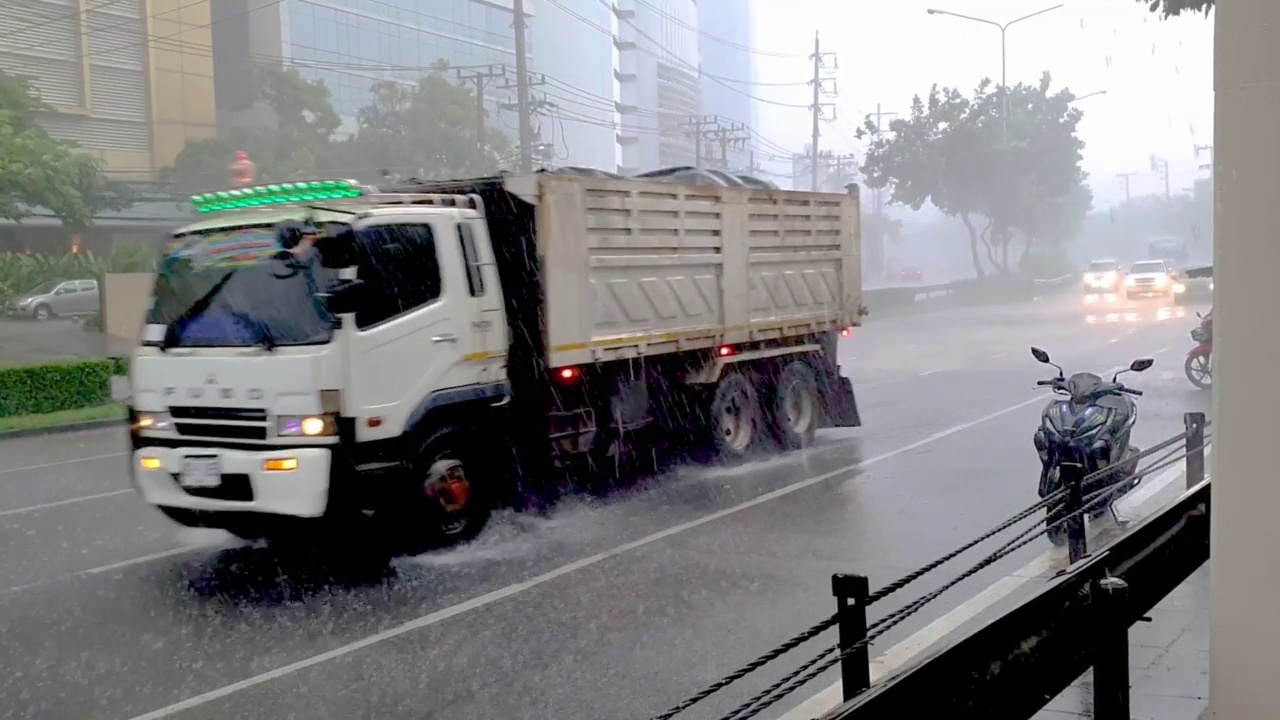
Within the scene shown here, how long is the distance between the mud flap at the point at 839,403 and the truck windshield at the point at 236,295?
7038mm

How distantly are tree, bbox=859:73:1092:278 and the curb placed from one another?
3895 cm

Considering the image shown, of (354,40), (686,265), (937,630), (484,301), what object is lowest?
(937,630)

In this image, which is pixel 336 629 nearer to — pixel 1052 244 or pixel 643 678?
pixel 643 678

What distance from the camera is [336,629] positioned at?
652 centimetres

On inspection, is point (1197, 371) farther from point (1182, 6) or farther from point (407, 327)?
point (407, 327)

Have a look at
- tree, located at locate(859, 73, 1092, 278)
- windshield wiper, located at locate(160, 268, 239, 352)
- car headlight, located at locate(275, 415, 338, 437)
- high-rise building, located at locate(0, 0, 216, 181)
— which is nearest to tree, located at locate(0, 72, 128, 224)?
high-rise building, located at locate(0, 0, 216, 181)

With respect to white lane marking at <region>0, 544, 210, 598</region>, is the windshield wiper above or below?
above

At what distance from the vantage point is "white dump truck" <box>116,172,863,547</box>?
7.39m

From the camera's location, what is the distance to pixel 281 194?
27.4 feet

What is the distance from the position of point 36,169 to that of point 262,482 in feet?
77.2

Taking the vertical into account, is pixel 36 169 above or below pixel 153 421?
above

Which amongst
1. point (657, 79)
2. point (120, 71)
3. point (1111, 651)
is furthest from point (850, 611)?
point (657, 79)

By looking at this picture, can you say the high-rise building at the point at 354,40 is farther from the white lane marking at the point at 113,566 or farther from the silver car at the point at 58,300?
the white lane marking at the point at 113,566

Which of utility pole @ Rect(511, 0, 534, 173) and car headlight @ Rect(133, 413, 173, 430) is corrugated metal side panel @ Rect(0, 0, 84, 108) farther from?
car headlight @ Rect(133, 413, 173, 430)
